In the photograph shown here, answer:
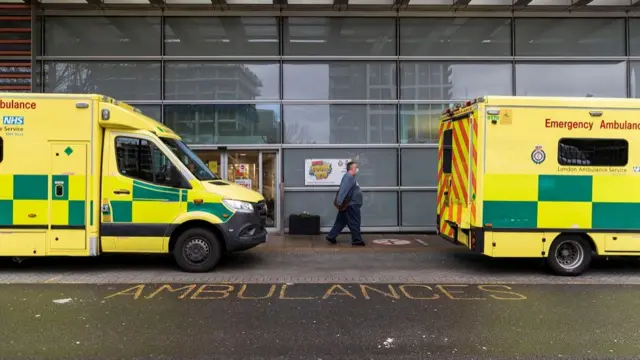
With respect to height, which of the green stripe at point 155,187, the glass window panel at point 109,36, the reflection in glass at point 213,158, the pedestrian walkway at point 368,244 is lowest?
the pedestrian walkway at point 368,244

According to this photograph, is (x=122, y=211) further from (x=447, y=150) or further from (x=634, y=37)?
(x=634, y=37)

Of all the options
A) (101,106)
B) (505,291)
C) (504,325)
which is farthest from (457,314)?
(101,106)

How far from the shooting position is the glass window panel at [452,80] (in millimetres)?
12047

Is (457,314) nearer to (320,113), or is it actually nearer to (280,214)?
(280,214)

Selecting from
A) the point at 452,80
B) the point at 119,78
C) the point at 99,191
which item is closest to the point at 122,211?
the point at 99,191

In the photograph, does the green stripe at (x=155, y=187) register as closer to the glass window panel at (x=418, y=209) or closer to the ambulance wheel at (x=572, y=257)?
the ambulance wheel at (x=572, y=257)

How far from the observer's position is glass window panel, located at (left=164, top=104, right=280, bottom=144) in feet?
38.7

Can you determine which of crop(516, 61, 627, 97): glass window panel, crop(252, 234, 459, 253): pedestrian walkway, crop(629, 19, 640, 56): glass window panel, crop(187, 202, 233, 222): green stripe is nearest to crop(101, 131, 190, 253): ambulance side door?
crop(187, 202, 233, 222): green stripe

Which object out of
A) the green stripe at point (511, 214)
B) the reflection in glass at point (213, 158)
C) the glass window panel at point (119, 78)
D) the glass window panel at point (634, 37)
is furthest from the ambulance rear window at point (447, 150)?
the glass window panel at point (119, 78)

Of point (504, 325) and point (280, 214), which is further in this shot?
point (280, 214)

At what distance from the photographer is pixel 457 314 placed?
18.0 feet

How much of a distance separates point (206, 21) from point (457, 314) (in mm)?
9638

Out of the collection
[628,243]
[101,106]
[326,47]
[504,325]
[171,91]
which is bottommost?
[504,325]

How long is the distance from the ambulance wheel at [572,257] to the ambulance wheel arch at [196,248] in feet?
17.5
